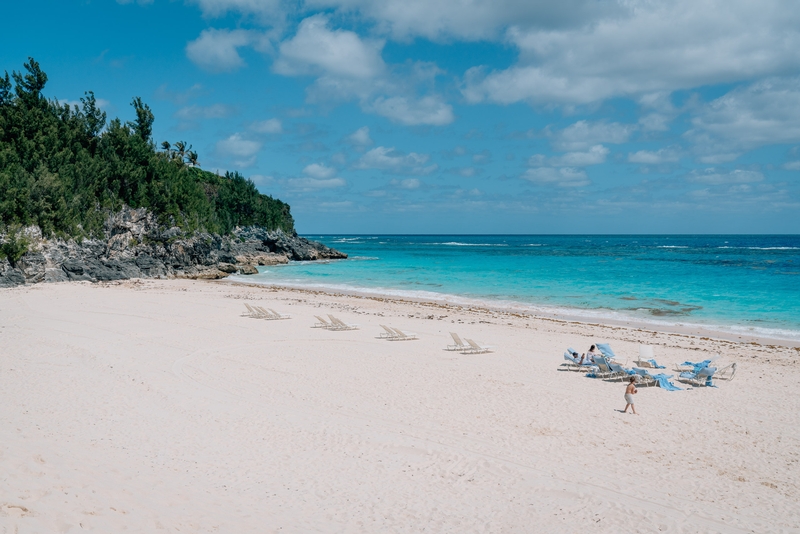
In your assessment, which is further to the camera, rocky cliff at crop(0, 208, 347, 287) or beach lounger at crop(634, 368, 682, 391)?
rocky cliff at crop(0, 208, 347, 287)

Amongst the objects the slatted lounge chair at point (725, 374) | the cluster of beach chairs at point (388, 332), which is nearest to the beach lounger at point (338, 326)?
the cluster of beach chairs at point (388, 332)

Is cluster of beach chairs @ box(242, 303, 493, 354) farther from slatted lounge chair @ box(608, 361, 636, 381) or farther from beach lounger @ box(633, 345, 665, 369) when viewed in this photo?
beach lounger @ box(633, 345, 665, 369)

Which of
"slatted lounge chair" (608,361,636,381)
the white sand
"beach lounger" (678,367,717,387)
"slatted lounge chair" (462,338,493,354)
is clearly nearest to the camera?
the white sand

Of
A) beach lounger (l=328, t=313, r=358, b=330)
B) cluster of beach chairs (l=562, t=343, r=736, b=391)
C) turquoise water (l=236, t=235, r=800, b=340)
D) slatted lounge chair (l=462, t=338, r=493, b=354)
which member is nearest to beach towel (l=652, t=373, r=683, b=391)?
cluster of beach chairs (l=562, t=343, r=736, b=391)

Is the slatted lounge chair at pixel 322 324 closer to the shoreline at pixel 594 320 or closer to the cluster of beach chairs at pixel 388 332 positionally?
the cluster of beach chairs at pixel 388 332

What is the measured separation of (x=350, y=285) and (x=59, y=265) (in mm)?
18678

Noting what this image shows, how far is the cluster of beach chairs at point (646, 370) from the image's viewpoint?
11938 millimetres

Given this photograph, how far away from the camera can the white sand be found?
6.01m

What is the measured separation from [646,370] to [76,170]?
126ft

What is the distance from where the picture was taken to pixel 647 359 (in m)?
13.5

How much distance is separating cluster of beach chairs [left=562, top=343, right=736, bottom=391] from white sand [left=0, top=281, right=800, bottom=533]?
452mm

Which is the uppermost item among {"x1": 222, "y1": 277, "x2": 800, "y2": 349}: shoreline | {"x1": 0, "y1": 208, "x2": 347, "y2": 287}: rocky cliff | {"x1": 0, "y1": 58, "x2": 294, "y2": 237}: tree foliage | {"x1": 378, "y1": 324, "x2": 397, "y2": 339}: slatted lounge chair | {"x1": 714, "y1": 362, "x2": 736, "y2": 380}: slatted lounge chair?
{"x1": 0, "y1": 58, "x2": 294, "y2": 237}: tree foliage

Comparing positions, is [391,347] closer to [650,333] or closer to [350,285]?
[650,333]

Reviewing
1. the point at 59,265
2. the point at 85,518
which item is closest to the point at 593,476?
the point at 85,518
